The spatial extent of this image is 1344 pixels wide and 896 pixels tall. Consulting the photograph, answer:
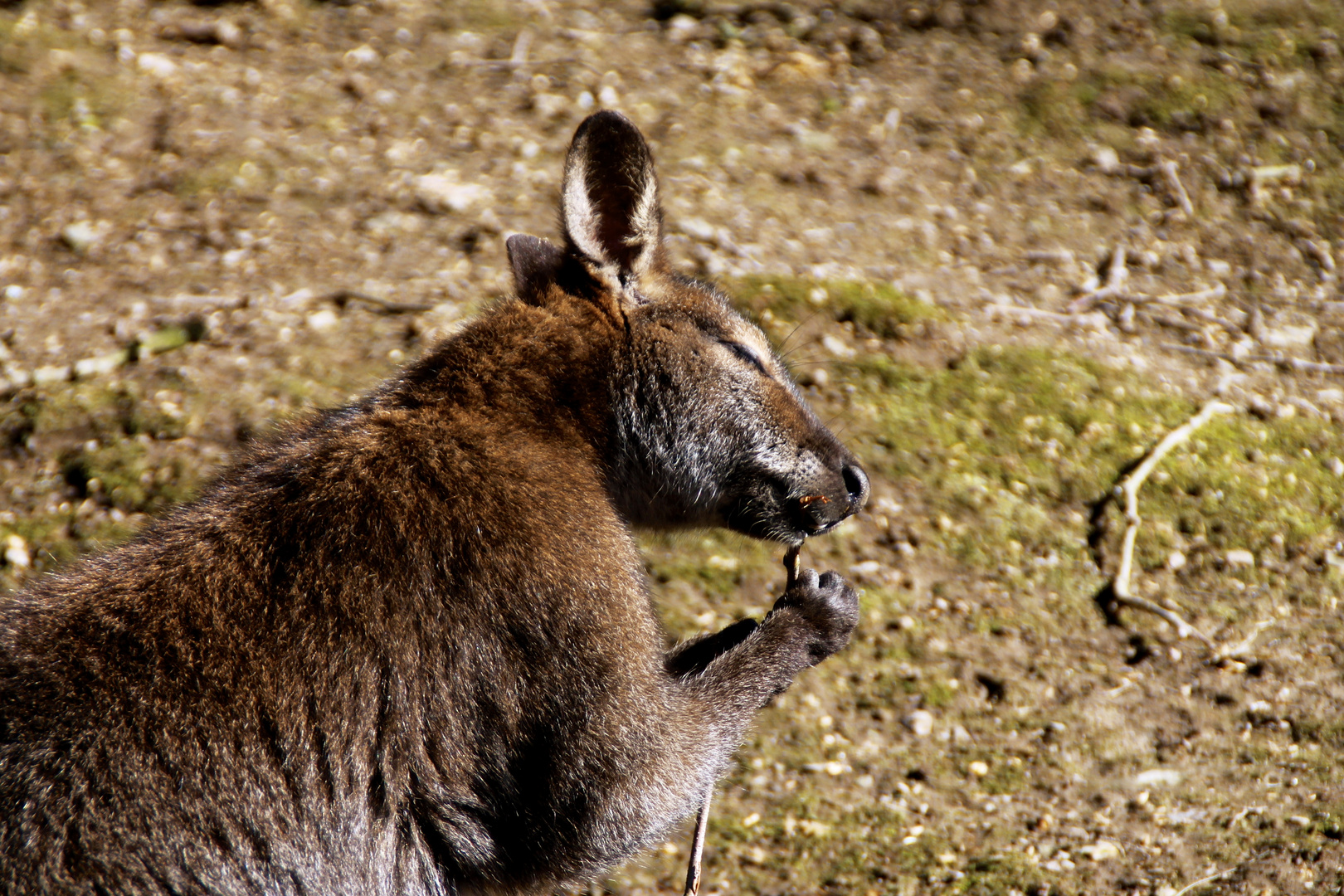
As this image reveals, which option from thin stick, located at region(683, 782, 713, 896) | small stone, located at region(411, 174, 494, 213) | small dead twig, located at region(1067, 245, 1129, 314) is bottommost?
small stone, located at region(411, 174, 494, 213)

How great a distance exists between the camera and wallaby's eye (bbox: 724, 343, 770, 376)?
3.78 meters

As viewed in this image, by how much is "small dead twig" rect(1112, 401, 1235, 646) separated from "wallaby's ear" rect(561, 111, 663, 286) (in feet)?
7.68

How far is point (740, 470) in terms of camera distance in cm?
373

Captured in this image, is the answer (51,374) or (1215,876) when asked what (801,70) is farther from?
(1215,876)

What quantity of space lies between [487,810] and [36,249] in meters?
4.24

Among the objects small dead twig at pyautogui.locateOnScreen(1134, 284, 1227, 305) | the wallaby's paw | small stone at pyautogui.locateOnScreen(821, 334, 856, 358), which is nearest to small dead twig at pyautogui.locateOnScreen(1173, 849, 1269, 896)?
the wallaby's paw

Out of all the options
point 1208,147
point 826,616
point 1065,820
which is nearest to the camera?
point 826,616

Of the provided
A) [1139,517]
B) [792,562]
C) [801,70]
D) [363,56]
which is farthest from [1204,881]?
[363,56]

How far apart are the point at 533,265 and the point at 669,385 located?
0.53m

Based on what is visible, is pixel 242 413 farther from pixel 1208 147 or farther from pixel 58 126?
pixel 1208 147

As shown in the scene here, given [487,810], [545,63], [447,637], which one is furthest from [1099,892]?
[545,63]

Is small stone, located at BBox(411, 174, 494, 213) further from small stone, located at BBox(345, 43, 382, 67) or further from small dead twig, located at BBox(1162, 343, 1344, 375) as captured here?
small dead twig, located at BBox(1162, 343, 1344, 375)

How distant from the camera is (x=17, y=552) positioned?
15.2 feet

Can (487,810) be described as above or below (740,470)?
below
